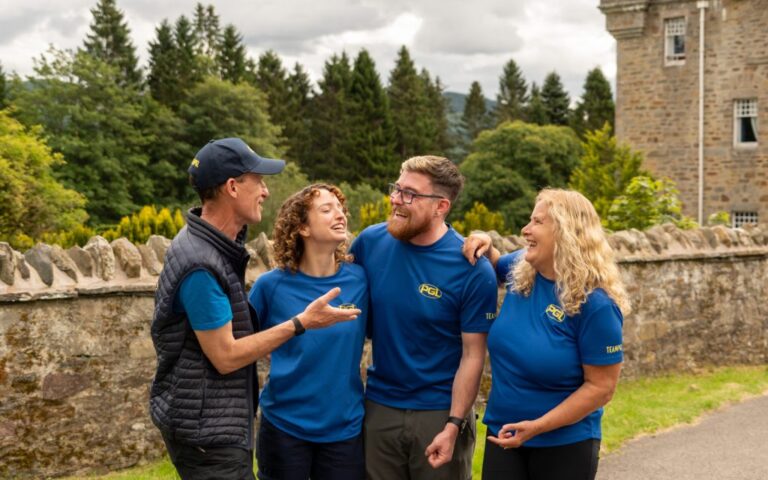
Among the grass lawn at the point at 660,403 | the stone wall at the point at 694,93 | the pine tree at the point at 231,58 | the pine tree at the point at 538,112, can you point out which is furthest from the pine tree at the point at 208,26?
the grass lawn at the point at 660,403

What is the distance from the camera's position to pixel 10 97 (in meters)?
46.1

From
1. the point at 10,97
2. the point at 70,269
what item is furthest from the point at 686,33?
the point at 10,97

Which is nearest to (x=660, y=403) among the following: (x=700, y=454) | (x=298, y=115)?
(x=700, y=454)

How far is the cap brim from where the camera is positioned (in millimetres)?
3557

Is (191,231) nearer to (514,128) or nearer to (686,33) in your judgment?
(686,33)

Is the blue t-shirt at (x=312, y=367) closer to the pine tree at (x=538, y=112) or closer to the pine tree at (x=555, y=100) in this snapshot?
the pine tree at (x=538, y=112)

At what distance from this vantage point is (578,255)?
144 inches

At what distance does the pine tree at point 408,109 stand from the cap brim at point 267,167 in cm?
5319

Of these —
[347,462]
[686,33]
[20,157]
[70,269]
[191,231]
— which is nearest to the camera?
[191,231]

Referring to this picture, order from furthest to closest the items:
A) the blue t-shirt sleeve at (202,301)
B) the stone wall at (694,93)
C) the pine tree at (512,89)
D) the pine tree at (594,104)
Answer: the pine tree at (512,89) < the pine tree at (594,104) < the stone wall at (694,93) < the blue t-shirt sleeve at (202,301)

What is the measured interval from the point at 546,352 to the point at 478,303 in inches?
17.5

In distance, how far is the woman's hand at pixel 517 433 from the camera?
3.68m

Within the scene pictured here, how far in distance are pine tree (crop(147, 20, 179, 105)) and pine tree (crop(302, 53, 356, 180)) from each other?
30.9 feet

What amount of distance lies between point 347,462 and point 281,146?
164 feet
